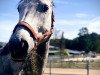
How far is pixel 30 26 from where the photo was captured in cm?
355

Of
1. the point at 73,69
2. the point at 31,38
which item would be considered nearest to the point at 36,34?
the point at 31,38

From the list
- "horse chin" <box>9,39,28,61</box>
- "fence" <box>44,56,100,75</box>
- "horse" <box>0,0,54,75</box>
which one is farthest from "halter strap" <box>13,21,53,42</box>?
"fence" <box>44,56,100,75</box>

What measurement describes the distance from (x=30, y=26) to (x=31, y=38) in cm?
18

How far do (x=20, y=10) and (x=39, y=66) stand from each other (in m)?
1.00

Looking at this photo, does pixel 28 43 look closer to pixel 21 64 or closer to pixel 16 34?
pixel 16 34

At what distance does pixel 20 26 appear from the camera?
3410 millimetres

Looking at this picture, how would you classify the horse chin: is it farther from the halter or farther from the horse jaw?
the halter

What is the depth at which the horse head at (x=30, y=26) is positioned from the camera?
3.15 meters

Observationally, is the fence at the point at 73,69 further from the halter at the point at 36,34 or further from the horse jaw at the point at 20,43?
the horse jaw at the point at 20,43

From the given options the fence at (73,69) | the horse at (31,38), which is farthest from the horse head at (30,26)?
the fence at (73,69)

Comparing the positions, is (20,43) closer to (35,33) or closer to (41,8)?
(35,33)

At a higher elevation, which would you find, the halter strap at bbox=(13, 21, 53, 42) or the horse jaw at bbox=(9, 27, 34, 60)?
the halter strap at bbox=(13, 21, 53, 42)

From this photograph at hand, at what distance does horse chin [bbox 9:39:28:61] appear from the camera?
3.08 metres

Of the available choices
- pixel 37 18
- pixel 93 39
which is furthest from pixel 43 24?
pixel 93 39
